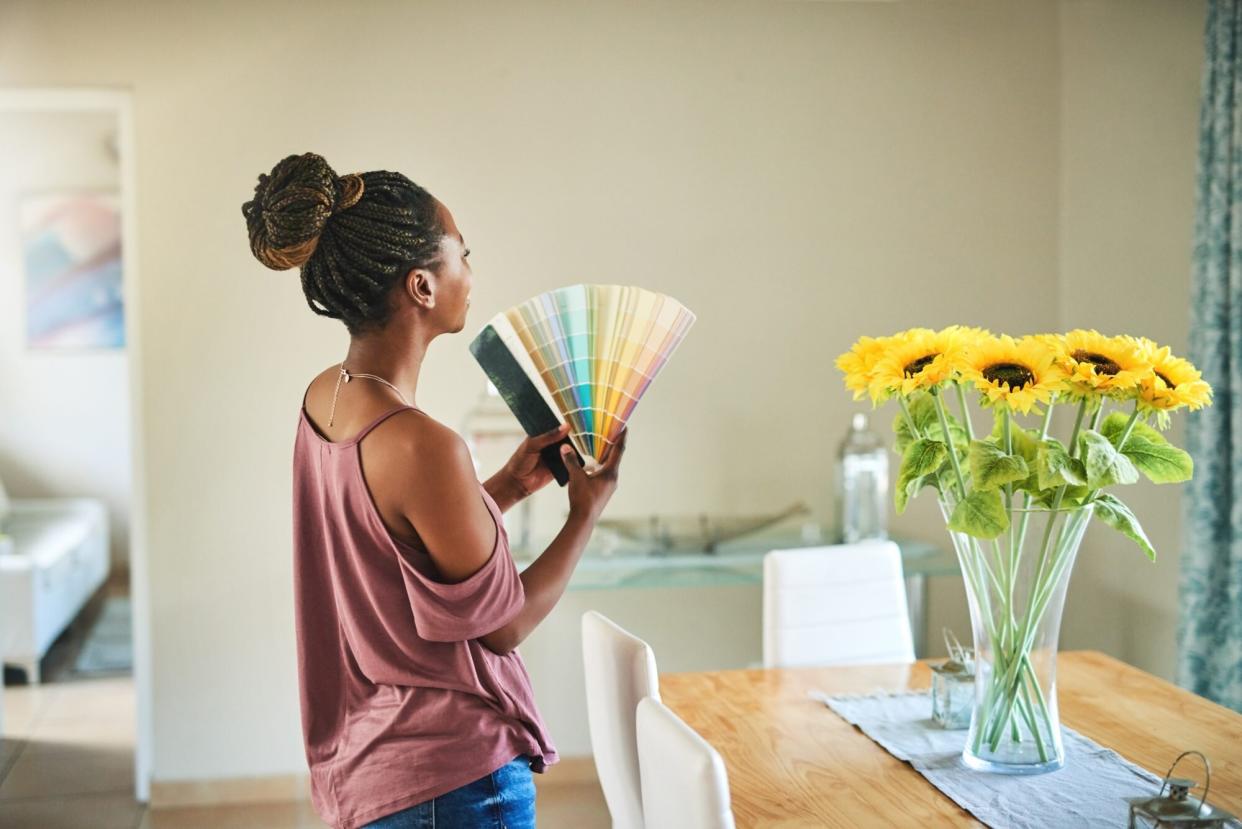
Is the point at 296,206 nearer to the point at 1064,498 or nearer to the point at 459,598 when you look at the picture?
the point at 459,598

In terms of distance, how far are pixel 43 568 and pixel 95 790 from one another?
1.55 metres

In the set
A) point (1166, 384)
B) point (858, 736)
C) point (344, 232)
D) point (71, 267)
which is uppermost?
point (71, 267)

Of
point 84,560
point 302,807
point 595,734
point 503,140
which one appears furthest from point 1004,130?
point 84,560

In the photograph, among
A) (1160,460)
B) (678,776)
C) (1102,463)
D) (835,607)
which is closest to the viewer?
(678,776)

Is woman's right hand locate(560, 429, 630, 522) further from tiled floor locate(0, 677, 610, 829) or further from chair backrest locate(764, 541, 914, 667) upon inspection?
tiled floor locate(0, 677, 610, 829)

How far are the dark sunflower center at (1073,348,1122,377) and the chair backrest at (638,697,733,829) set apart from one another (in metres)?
0.74

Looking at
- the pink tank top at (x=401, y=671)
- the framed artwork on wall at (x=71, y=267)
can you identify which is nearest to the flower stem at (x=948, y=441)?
the pink tank top at (x=401, y=671)

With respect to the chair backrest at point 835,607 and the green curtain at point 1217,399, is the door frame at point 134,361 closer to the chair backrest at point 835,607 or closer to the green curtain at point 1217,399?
the chair backrest at point 835,607

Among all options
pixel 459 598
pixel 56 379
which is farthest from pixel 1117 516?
pixel 56 379

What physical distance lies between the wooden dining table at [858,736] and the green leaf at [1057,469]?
452mm

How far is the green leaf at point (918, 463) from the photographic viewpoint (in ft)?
5.87

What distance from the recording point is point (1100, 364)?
166 cm

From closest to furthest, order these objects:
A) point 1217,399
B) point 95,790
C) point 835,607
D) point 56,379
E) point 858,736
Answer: point 858,736
point 835,607
point 1217,399
point 95,790
point 56,379

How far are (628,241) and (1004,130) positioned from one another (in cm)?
130
